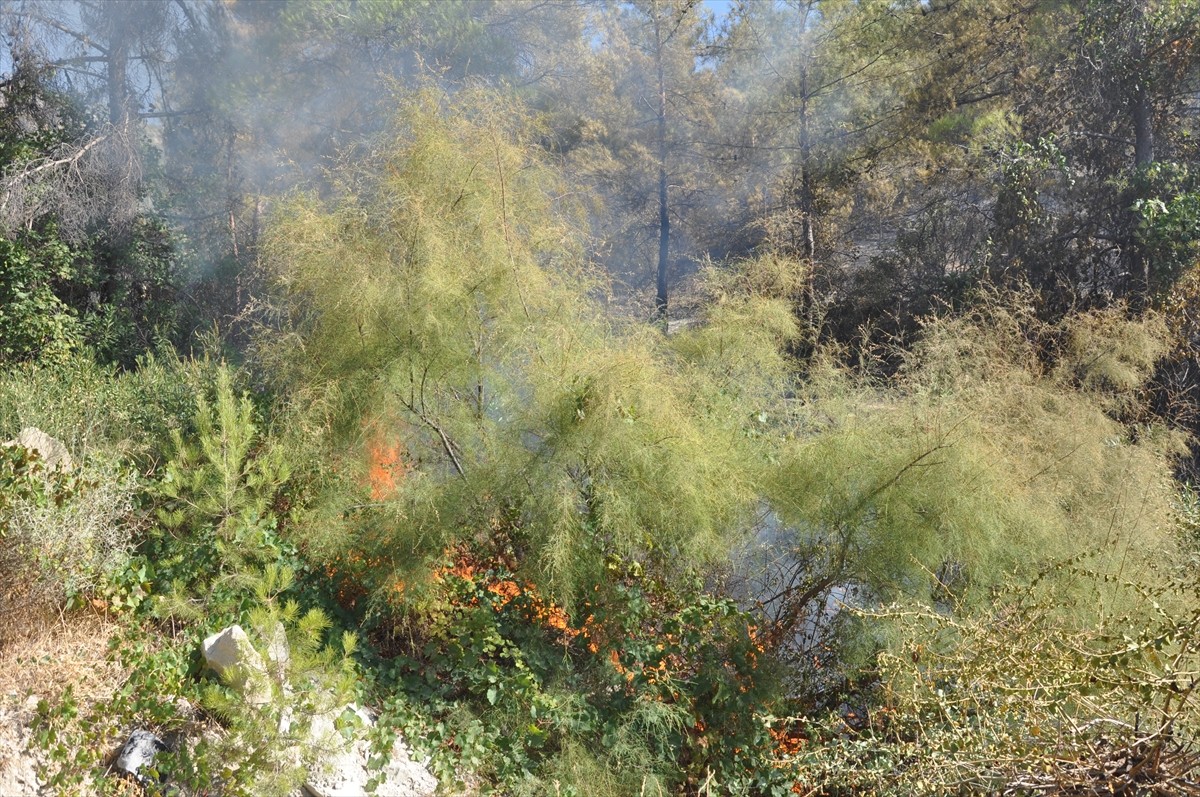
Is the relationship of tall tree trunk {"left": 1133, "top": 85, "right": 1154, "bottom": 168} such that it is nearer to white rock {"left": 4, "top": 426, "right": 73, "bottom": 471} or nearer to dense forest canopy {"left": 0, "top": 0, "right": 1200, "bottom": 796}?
dense forest canopy {"left": 0, "top": 0, "right": 1200, "bottom": 796}

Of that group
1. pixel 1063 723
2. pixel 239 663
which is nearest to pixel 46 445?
pixel 239 663

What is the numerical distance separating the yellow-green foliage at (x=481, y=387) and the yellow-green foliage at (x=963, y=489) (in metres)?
0.44

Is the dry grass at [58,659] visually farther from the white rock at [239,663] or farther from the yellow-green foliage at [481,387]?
the yellow-green foliage at [481,387]

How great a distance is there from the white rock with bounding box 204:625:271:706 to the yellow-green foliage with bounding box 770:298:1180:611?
2.46 metres

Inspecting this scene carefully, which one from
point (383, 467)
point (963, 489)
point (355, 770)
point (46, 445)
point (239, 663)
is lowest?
point (355, 770)

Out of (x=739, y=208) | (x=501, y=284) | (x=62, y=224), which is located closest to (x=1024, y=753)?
(x=501, y=284)

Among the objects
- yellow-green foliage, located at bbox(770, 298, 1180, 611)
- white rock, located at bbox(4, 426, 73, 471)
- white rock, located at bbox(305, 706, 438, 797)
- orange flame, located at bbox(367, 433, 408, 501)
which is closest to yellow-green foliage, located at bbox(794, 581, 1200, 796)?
yellow-green foliage, located at bbox(770, 298, 1180, 611)

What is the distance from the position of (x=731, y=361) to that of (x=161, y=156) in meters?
8.36

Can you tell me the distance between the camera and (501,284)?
4.72 metres

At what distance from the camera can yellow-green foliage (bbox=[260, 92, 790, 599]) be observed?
403 centimetres

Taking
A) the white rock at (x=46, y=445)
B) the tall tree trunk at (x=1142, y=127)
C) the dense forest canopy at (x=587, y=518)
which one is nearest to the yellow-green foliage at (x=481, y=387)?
the dense forest canopy at (x=587, y=518)

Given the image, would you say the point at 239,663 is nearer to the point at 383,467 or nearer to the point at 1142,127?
the point at 383,467

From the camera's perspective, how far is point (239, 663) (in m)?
3.41

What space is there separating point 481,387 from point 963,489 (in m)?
2.43
